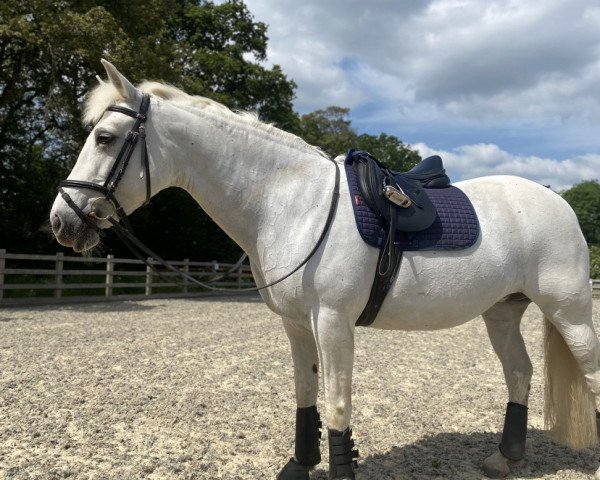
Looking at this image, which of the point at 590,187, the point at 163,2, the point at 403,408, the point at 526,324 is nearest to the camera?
the point at 403,408

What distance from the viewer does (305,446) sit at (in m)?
3.19

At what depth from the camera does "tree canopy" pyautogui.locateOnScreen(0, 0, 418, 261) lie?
1296 cm

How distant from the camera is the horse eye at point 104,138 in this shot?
8.62ft

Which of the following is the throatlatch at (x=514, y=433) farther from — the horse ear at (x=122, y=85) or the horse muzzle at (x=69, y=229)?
the horse ear at (x=122, y=85)

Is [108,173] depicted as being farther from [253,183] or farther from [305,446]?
[305,446]

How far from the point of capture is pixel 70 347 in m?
7.36

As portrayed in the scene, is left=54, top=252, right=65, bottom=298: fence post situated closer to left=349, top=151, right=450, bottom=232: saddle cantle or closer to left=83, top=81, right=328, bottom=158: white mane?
left=83, top=81, right=328, bottom=158: white mane

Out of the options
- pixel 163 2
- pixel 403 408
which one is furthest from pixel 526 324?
pixel 163 2

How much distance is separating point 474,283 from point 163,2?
16035 millimetres

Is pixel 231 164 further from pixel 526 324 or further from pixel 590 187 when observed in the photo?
pixel 590 187

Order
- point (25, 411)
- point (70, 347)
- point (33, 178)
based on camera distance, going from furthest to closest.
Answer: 1. point (33, 178)
2. point (70, 347)
3. point (25, 411)

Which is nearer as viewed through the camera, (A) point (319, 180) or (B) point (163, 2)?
(A) point (319, 180)

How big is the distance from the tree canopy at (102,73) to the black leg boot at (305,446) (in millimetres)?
3207

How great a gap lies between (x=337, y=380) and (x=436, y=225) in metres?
1.02
